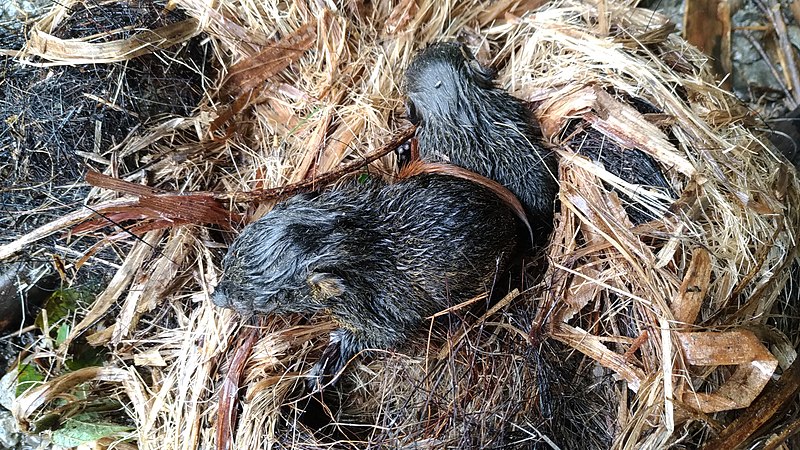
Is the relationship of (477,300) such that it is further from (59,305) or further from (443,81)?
(59,305)

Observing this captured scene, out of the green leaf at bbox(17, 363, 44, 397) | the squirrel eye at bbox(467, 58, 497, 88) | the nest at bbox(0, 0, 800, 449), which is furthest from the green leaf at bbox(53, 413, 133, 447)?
the squirrel eye at bbox(467, 58, 497, 88)

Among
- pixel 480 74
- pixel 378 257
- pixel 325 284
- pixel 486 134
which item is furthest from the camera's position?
pixel 480 74

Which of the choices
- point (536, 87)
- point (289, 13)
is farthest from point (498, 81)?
point (289, 13)

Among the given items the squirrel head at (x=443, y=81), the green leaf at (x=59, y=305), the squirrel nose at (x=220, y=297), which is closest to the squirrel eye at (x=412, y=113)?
the squirrel head at (x=443, y=81)

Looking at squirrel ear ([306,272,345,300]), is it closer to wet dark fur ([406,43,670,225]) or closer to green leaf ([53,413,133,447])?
wet dark fur ([406,43,670,225])

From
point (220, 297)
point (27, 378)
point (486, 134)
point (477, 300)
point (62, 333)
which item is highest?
point (486, 134)

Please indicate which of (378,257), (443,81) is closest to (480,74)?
(443,81)

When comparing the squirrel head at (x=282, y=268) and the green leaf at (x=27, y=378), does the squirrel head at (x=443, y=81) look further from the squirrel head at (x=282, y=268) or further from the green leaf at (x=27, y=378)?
the green leaf at (x=27, y=378)
